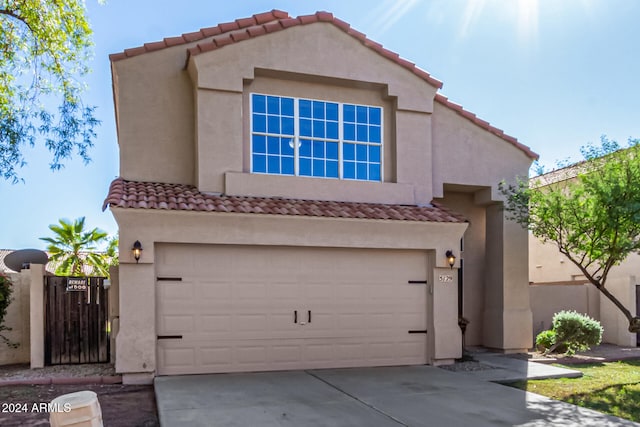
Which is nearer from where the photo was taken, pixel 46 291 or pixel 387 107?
pixel 46 291

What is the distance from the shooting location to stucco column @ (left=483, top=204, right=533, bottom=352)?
14078 millimetres

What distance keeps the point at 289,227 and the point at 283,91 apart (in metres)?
3.25

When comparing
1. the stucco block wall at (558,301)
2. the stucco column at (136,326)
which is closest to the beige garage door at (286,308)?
the stucco column at (136,326)

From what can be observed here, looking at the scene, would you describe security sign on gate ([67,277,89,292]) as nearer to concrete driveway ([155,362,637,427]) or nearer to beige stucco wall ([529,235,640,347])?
concrete driveway ([155,362,637,427])

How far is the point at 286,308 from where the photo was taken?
441 inches

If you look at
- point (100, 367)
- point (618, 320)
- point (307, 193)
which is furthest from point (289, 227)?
point (618, 320)

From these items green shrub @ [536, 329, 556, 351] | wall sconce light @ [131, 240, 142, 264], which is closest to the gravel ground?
wall sconce light @ [131, 240, 142, 264]

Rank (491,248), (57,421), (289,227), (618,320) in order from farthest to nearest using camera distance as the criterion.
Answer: (618,320)
(491,248)
(289,227)
(57,421)

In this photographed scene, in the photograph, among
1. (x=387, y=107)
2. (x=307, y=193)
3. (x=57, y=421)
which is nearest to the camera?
(x=57, y=421)

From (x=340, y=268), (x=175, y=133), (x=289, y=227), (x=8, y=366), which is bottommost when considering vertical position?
(x=8, y=366)

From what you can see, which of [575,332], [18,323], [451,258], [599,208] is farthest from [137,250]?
[575,332]

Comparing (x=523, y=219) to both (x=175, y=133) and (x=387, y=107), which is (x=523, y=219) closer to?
(x=387, y=107)

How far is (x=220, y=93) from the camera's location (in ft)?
37.6

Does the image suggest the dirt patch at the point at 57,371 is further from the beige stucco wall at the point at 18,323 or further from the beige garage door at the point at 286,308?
the beige garage door at the point at 286,308
